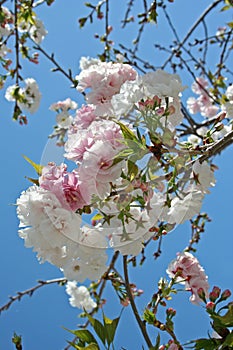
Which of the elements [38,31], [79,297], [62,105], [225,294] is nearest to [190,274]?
[225,294]

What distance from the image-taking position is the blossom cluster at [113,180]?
862 mm

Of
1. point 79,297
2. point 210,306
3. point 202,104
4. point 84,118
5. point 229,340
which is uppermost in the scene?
point 202,104

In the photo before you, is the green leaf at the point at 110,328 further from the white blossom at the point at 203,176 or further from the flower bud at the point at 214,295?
the white blossom at the point at 203,176

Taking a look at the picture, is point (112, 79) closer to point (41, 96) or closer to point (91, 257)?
point (91, 257)

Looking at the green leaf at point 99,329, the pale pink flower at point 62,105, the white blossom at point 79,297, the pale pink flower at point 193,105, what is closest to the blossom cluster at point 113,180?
the green leaf at point 99,329

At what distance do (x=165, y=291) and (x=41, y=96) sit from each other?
7.54 ft

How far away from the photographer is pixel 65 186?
34.2 inches

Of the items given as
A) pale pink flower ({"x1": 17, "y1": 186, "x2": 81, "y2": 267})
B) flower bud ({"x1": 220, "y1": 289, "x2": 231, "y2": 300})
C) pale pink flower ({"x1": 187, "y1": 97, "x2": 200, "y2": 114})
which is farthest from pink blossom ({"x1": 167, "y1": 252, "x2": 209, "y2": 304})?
pale pink flower ({"x1": 187, "y1": 97, "x2": 200, "y2": 114})

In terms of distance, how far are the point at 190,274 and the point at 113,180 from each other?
23.2 inches

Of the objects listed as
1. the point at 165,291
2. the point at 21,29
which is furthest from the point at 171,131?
the point at 21,29

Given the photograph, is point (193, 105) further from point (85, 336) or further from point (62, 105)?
point (85, 336)

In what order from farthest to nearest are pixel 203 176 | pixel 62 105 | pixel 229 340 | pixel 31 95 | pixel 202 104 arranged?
1. pixel 202 104
2. pixel 31 95
3. pixel 62 105
4. pixel 203 176
5. pixel 229 340

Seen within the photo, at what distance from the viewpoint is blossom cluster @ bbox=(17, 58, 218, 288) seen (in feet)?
2.83

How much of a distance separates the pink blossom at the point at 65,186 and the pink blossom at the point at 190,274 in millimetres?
547
